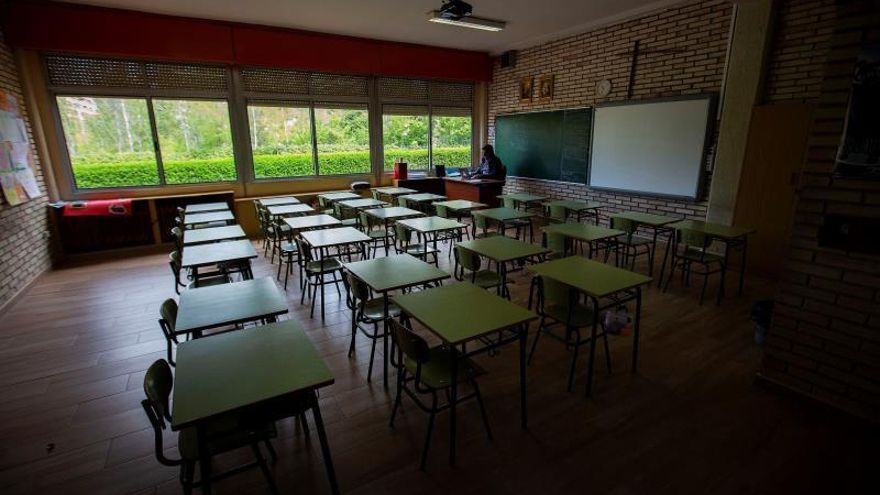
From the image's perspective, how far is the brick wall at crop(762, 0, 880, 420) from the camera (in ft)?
7.50

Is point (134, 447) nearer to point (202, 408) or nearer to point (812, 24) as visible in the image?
point (202, 408)

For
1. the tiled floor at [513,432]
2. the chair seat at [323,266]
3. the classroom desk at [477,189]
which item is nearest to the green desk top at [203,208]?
the tiled floor at [513,432]

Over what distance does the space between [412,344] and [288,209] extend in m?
4.54

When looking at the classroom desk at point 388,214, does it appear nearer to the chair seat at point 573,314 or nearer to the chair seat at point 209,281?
the chair seat at point 209,281

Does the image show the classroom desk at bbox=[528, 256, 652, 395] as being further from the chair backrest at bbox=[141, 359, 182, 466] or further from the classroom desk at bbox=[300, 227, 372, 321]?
the chair backrest at bbox=[141, 359, 182, 466]

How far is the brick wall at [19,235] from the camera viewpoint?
14.8 feet

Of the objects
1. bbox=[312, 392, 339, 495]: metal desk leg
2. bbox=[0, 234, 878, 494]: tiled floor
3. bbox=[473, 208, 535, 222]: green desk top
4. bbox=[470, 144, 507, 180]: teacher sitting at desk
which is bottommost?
bbox=[0, 234, 878, 494]: tiled floor

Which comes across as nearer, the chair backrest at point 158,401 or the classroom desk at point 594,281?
the chair backrest at point 158,401

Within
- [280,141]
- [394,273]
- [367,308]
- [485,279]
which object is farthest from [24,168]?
[485,279]

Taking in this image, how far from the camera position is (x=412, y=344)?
6.72 feet

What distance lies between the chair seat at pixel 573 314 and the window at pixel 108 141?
7.07m

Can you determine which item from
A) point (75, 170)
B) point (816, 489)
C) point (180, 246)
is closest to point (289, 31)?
point (75, 170)

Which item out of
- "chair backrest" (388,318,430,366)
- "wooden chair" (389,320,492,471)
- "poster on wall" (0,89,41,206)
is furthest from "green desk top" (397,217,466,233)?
"poster on wall" (0,89,41,206)

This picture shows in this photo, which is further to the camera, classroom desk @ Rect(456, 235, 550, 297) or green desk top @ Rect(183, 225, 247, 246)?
green desk top @ Rect(183, 225, 247, 246)
